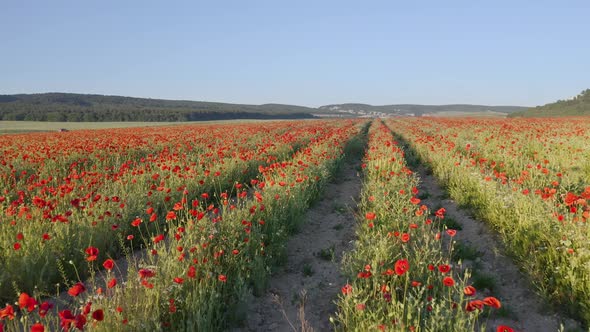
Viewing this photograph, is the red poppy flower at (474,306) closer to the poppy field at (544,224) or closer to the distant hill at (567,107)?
the poppy field at (544,224)

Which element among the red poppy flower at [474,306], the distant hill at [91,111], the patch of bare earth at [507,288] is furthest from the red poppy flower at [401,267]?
the distant hill at [91,111]

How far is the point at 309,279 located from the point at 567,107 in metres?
89.3

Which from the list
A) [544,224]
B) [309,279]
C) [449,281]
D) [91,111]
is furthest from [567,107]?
[91,111]

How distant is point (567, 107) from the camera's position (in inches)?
2908

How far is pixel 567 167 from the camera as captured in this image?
8.29 metres

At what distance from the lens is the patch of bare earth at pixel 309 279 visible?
3.57m

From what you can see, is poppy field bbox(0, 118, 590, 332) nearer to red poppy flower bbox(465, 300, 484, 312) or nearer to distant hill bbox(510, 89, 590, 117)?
red poppy flower bbox(465, 300, 484, 312)

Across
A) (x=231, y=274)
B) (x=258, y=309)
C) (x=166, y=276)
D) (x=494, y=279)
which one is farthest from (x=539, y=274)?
(x=166, y=276)

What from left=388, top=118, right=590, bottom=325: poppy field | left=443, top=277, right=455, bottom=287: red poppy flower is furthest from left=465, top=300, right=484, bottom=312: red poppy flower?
left=388, top=118, right=590, bottom=325: poppy field

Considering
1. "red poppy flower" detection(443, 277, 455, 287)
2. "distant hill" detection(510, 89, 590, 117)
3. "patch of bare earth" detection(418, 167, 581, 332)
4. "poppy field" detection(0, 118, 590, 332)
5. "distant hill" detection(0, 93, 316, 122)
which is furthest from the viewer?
"distant hill" detection(510, 89, 590, 117)

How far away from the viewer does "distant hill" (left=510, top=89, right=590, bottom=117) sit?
6919cm

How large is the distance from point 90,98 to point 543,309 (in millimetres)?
150851

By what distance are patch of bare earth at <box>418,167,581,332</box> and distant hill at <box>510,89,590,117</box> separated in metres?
78.1

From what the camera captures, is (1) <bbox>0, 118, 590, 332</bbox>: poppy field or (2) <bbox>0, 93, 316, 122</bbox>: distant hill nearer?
(1) <bbox>0, 118, 590, 332</bbox>: poppy field
